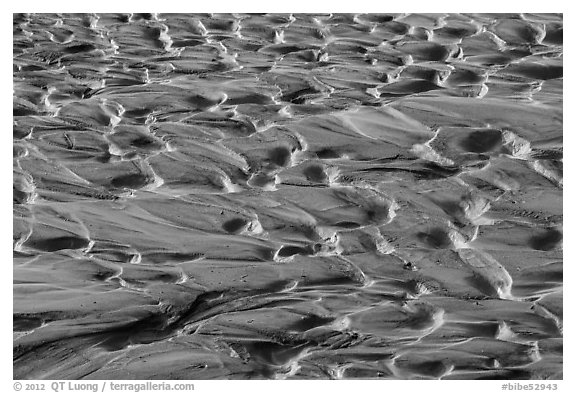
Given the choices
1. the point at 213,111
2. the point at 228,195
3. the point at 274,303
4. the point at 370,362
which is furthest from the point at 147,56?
the point at 370,362

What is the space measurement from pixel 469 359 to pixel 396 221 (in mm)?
771

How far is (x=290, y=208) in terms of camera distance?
328 cm

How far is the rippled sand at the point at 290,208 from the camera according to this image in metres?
2.63

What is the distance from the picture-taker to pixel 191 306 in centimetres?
278

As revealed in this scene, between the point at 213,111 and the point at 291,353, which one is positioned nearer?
the point at 291,353

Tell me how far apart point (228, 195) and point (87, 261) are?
680 millimetres

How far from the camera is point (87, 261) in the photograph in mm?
2969

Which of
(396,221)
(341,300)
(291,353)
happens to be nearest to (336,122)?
(396,221)

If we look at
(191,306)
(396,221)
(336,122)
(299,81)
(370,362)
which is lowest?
(370,362)


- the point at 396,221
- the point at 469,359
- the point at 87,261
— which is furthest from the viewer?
the point at 396,221

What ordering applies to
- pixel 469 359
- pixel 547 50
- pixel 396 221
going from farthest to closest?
pixel 547 50
pixel 396 221
pixel 469 359

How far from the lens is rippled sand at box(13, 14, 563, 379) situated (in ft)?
8.63

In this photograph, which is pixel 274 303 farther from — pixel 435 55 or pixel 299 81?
pixel 435 55

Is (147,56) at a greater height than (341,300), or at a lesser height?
greater
